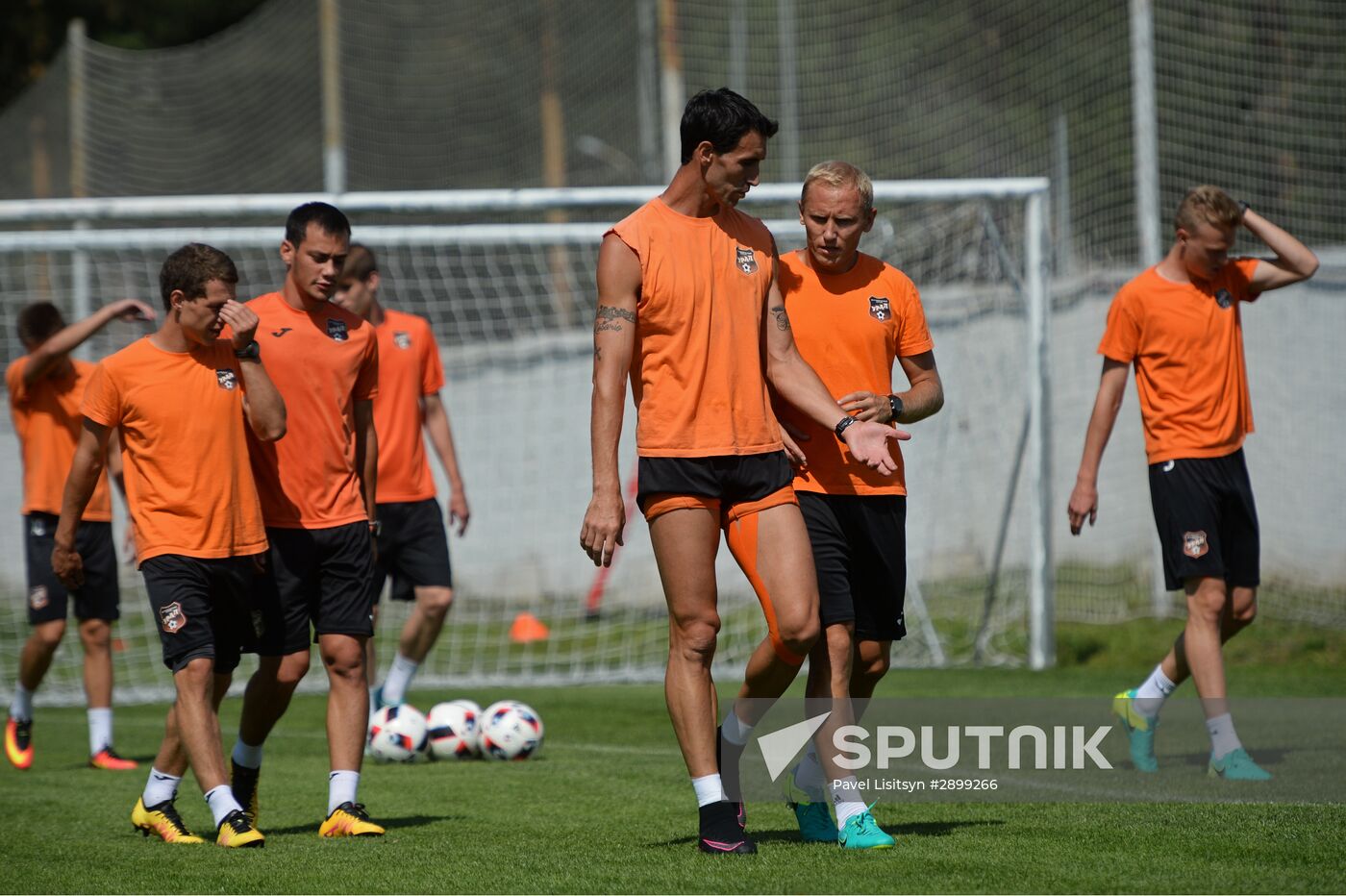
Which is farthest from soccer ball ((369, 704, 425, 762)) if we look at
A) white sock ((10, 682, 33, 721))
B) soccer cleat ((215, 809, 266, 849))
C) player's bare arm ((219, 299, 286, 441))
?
player's bare arm ((219, 299, 286, 441))

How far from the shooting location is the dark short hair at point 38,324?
8859 millimetres

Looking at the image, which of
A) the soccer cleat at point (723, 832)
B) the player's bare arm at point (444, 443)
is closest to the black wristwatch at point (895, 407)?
the soccer cleat at point (723, 832)

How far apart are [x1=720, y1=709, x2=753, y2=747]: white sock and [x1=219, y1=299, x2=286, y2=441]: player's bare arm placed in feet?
6.46

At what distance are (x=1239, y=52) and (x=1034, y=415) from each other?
16.4 ft

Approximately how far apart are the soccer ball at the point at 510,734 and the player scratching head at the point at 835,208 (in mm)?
3603

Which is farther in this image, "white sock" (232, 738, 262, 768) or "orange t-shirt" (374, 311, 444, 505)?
"orange t-shirt" (374, 311, 444, 505)

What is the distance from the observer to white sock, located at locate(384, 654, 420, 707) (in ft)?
29.4

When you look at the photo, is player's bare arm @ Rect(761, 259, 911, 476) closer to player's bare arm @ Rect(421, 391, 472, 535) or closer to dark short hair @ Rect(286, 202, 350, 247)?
dark short hair @ Rect(286, 202, 350, 247)

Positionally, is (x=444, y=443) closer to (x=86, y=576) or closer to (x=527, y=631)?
(x=86, y=576)

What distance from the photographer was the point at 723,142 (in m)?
5.04

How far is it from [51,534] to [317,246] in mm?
4129

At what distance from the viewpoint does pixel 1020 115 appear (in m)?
16.7

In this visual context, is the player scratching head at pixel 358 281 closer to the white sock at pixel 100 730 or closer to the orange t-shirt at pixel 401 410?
the orange t-shirt at pixel 401 410

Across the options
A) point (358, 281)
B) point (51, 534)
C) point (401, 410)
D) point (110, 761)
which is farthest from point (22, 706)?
point (358, 281)
